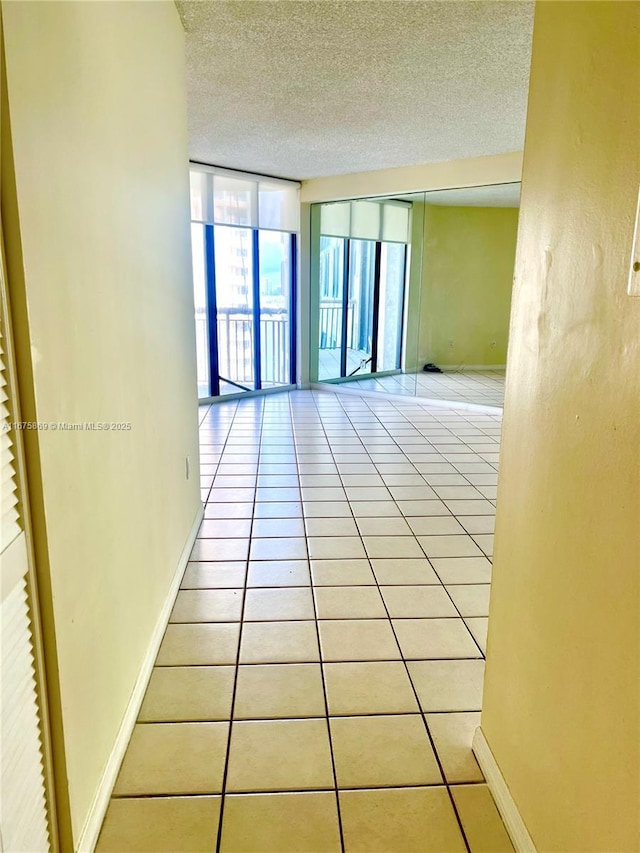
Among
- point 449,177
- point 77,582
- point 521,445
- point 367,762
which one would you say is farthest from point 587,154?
point 449,177

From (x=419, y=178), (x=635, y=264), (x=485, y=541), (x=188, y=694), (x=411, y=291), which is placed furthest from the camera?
(x=411, y=291)

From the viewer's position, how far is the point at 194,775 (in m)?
1.35

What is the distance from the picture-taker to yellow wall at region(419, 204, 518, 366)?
22.6ft

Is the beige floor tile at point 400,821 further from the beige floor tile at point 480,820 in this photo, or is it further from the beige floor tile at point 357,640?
the beige floor tile at point 357,640

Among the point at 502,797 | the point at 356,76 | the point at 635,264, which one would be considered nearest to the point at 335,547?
the point at 502,797

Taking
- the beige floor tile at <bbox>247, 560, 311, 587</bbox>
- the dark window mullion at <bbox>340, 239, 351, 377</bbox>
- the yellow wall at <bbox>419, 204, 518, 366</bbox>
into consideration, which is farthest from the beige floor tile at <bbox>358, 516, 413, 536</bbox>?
the yellow wall at <bbox>419, 204, 518, 366</bbox>

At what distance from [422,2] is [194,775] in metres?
2.96

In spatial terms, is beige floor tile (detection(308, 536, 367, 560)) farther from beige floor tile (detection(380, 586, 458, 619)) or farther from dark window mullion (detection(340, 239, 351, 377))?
dark window mullion (detection(340, 239, 351, 377))

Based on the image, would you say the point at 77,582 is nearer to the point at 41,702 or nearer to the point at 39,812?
the point at 41,702

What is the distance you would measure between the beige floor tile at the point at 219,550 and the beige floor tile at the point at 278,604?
33cm

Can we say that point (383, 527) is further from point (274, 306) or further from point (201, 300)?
point (274, 306)

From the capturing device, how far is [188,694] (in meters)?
1.63

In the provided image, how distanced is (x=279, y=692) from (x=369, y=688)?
0.28 meters

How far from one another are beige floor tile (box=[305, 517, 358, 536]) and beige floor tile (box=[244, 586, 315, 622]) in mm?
549
